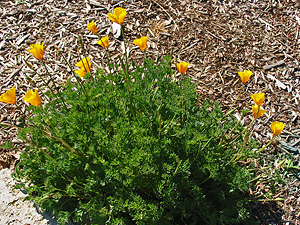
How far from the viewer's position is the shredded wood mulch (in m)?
3.63

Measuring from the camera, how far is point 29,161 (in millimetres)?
2564

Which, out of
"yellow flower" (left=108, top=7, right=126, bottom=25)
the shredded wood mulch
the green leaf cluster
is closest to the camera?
the green leaf cluster

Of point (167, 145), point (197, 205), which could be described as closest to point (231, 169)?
point (197, 205)

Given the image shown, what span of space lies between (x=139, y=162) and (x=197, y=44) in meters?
2.61

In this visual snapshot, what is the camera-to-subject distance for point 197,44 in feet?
14.0

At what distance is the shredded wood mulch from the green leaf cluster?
3.15 feet

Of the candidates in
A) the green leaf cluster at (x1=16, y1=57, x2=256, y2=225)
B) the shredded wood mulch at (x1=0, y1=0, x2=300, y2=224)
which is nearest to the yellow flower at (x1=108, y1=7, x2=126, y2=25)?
the green leaf cluster at (x1=16, y1=57, x2=256, y2=225)

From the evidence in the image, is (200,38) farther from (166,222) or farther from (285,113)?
(166,222)

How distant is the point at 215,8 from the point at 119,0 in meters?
1.67

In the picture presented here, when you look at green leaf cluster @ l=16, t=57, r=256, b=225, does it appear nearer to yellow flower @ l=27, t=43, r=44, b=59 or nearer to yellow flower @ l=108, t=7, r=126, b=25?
yellow flower @ l=27, t=43, r=44, b=59

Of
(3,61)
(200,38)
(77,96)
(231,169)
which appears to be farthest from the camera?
(200,38)

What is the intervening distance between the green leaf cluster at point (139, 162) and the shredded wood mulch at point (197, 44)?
96 cm

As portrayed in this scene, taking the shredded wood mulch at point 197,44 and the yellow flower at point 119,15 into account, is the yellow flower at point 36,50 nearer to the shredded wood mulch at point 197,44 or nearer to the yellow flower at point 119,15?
the yellow flower at point 119,15

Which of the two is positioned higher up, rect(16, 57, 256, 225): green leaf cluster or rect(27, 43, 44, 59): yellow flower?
rect(27, 43, 44, 59): yellow flower
